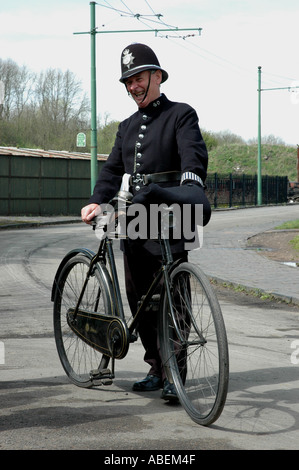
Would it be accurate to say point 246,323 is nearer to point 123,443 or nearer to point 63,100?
point 123,443

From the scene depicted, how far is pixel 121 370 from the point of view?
5.32 meters

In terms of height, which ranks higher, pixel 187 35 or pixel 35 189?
pixel 187 35

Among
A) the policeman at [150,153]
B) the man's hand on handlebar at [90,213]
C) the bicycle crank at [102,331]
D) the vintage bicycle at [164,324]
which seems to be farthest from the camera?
the man's hand on handlebar at [90,213]

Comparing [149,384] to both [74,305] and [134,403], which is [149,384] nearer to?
[134,403]

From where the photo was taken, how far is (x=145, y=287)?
4645 mm

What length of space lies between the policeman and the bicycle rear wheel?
Result: 159mm

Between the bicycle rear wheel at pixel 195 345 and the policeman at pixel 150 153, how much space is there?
0.52ft

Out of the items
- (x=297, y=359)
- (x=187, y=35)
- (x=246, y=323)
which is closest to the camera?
(x=297, y=359)

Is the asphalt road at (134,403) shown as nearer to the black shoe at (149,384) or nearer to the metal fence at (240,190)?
the black shoe at (149,384)

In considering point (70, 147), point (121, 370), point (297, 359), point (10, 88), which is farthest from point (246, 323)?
point (10, 88)

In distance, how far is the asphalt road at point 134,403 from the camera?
3.68 meters

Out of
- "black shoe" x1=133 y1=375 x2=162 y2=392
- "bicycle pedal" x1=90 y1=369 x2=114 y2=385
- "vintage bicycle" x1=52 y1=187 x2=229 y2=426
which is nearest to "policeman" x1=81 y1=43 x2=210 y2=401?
"black shoe" x1=133 y1=375 x2=162 y2=392

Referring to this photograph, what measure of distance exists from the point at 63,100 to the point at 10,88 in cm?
428

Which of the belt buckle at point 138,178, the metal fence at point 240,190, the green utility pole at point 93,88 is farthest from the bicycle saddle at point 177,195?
the metal fence at point 240,190
